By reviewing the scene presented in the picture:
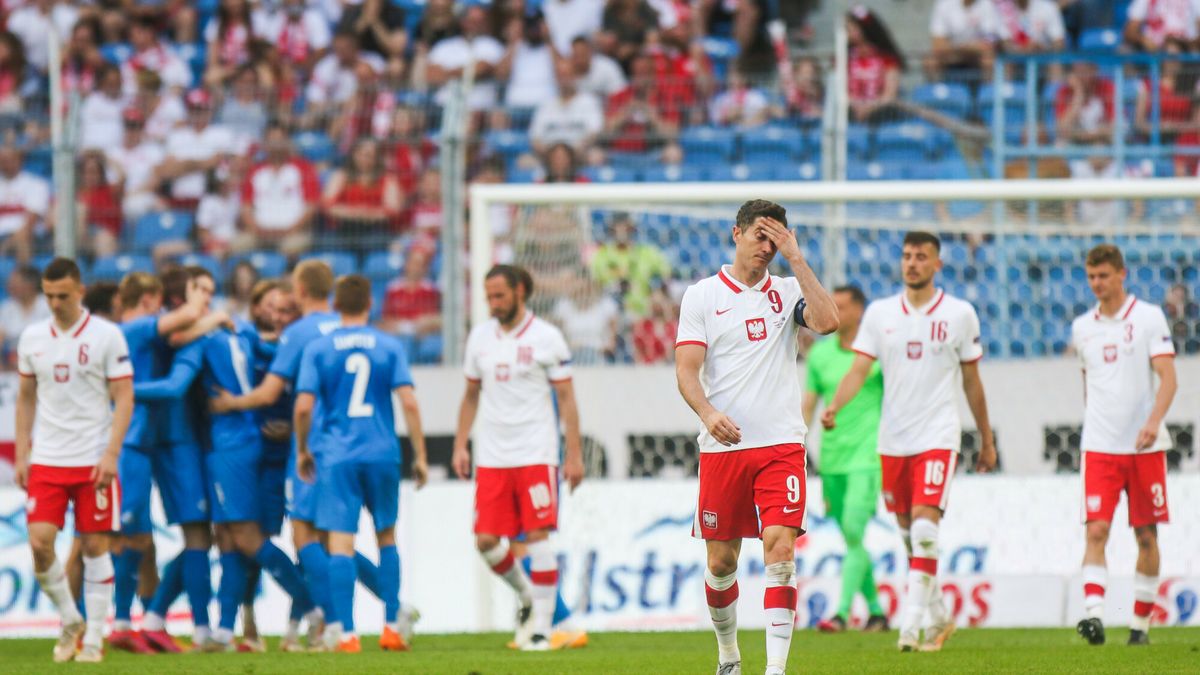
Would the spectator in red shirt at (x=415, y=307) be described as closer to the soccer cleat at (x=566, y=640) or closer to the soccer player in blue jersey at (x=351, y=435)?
the soccer player in blue jersey at (x=351, y=435)

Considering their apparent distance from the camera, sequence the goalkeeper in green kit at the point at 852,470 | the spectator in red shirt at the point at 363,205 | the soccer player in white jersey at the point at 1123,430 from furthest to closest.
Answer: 1. the spectator in red shirt at the point at 363,205
2. the goalkeeper in green kit at the point at 852,470
3. the soccer player in white jersey at the point at 1123,430

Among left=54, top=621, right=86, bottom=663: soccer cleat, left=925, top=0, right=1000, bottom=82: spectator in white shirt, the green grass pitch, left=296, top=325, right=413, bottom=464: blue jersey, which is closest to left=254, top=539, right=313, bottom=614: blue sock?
the green grass pitch

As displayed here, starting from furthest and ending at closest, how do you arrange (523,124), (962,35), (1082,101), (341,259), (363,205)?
(962,35) < (523,124) < (1082,101) < (341,259) < (363,205)

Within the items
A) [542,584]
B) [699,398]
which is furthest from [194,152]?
[699,398]

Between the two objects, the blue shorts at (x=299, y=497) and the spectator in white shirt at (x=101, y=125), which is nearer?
the blue shorts at (x=299, y=497)

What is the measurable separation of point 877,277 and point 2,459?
742 centimetres

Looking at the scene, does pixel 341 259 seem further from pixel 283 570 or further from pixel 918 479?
pixel 918 479

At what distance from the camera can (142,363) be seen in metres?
10.6

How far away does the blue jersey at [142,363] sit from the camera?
10.6 meters

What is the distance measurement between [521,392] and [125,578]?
2.80m

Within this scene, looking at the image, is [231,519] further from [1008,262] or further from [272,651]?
[1008,262]

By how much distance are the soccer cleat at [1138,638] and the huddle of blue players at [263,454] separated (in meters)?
4.36

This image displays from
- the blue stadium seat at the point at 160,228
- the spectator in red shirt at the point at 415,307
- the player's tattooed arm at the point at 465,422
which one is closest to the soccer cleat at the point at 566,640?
the player's tattooed arm at the point at 465,422

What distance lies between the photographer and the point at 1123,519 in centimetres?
1298
